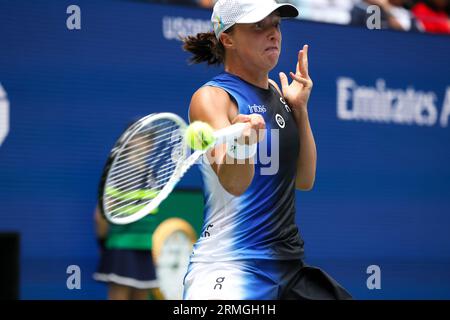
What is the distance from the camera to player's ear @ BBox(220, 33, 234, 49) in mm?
3646

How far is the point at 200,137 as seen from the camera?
10.4 ft

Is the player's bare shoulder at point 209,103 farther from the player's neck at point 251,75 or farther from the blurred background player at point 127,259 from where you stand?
the blurred background player at point 127,259

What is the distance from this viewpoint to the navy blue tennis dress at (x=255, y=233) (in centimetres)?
346

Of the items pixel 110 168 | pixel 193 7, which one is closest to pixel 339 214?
pixel 193 7

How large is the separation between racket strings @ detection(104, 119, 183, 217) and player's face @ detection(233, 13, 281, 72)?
394 millimetres

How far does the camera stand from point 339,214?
667cm

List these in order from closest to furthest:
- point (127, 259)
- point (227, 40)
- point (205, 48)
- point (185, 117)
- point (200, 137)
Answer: point (200, 137)
point (227, 40)
point (205, 48)
point (127, 259)
point (185, 117)

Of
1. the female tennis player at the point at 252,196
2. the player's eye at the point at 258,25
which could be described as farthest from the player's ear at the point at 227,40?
the player's eye at the point at 258,25

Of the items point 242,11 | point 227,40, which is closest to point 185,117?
point 227,40

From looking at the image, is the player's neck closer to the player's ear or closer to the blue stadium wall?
the player's ear

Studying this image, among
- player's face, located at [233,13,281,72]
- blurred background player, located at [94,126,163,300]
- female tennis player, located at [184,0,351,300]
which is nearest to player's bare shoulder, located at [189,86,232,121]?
female tennis player, located at [184,0,351,300]

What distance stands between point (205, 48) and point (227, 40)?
0.67ft

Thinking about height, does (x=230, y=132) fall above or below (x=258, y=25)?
below

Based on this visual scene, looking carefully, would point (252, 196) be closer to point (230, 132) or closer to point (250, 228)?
point (250, 228)
